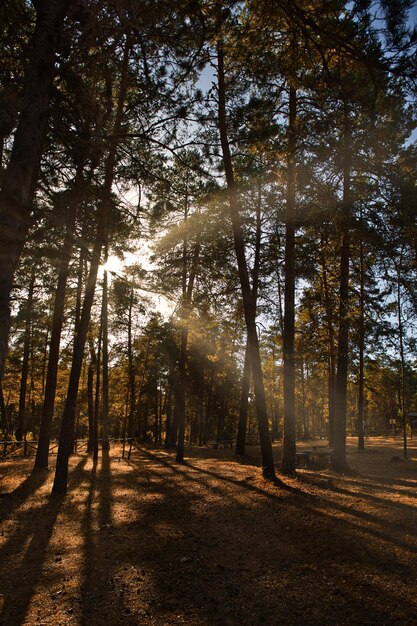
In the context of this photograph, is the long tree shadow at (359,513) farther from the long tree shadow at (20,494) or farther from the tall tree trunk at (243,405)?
the tall tree trunk at (243,405)

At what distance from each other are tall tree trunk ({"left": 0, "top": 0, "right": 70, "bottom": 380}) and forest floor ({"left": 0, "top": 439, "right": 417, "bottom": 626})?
110 inches

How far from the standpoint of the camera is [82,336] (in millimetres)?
11000

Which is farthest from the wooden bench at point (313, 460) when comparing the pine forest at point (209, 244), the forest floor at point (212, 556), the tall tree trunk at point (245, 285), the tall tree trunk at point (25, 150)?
the tall tree trunk at point (25, 150)

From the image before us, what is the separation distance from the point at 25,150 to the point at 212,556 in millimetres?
5677

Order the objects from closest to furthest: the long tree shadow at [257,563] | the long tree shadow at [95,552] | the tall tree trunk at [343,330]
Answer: the long tree shadow at [257,563], the long tree shadow at [95,552], the tall tree trunk at [343,330]

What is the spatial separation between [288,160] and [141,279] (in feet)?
19.8

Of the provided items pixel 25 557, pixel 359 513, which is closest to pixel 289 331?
pixel 359 513

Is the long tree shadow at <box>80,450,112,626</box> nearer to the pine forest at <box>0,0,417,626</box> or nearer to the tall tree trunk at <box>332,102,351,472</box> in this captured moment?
the pine forest at <box>0,0,417,626</box>

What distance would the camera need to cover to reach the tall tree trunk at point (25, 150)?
4328 mm

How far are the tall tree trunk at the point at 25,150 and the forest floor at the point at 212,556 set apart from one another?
279 cm

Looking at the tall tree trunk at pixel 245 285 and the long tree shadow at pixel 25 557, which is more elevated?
the tall tree trunk at pixel 245 285

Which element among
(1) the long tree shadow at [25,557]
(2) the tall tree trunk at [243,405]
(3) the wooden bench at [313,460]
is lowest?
(3) the wooden bench at [313,460]

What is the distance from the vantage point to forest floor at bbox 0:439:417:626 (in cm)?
424

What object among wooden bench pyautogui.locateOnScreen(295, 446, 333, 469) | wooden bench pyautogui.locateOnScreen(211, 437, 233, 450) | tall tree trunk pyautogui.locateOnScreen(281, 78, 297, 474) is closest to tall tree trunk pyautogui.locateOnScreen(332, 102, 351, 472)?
tall tree trunk pyautogui.locateOnScreen(281, 78, 297, 474)
